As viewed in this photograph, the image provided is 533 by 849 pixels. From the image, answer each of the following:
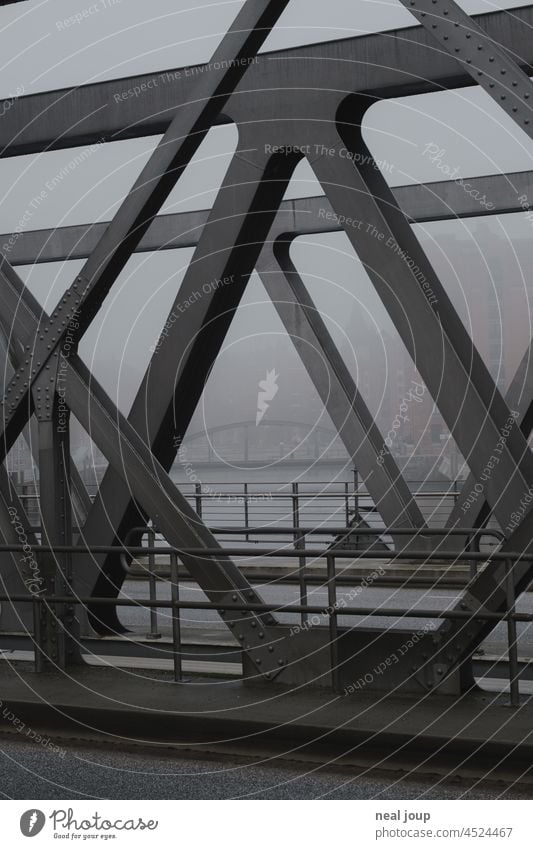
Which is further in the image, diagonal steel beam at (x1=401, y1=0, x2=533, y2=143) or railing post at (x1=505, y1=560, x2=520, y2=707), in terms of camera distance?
diagonal steel beam at (x1=401, y1=0, x2=533, y2=143)

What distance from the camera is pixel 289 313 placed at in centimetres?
1347

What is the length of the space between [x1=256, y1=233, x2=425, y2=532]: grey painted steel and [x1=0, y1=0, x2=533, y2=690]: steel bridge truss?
4364mm

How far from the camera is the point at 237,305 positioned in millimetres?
7176

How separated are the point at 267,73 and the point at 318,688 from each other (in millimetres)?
3933

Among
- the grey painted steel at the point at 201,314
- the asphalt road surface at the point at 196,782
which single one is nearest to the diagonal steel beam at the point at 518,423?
the grey painted steel at the point at 201,314

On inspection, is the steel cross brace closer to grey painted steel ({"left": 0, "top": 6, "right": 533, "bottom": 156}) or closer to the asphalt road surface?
the asphalt road surface

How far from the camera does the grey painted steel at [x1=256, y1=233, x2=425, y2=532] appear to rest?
38.1 ft

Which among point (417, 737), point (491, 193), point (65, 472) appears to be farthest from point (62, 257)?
point (417, 737)

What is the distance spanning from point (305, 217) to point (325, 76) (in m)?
6.33

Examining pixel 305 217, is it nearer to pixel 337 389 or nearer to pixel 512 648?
pixel 337 389

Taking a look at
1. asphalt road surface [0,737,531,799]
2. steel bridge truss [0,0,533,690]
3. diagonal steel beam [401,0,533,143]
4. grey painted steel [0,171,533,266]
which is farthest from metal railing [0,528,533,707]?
grey painted steel [0,171,533,266]

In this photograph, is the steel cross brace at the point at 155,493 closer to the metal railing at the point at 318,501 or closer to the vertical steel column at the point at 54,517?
the vertical steel column at the point at 54,517
